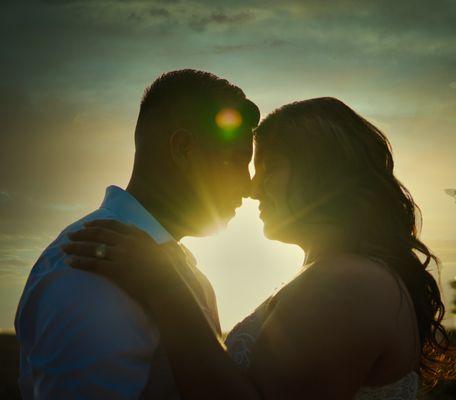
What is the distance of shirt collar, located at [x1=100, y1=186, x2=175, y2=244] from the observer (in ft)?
10.5

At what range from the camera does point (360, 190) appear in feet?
12.9

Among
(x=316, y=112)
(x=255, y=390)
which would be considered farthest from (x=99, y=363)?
(x=316, y=112)

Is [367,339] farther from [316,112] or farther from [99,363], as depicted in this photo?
[316,112]

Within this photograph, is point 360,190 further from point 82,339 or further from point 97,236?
point 82,339

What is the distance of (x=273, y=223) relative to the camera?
4.50 meters

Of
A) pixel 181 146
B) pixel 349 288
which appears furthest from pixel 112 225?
pixel 349 288

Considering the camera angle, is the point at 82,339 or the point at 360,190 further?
the point at 360,190

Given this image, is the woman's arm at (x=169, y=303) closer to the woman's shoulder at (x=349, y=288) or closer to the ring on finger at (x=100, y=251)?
the ring on finger at (x=100, y=251)

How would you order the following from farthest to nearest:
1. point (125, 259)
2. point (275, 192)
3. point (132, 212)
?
point (275, 192)
point (132, 212)
point (125, 259)

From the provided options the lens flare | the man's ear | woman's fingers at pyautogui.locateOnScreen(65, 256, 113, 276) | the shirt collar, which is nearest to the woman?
woman's fingers at pyautogui.locateOnScreen(65, 256, 113, 276)

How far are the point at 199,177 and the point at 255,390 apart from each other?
5.14 ft

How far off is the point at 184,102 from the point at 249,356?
1934 mm

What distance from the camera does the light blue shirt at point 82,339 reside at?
7.55ft

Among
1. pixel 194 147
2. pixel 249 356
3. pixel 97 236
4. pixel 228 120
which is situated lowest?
pixel 249 356
